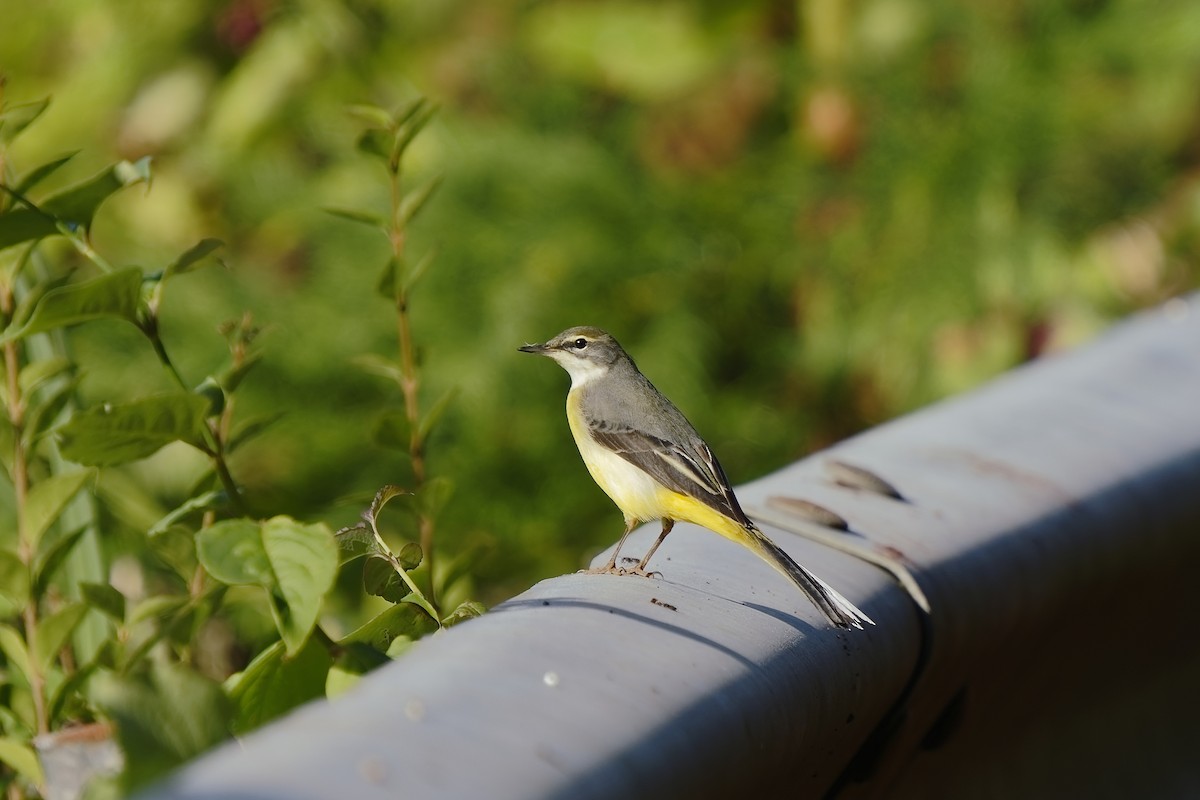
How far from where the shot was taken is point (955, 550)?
1.75 meters

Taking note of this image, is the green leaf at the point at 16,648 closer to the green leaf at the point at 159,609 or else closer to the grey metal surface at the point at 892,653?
the green leaf at the point at 159,609

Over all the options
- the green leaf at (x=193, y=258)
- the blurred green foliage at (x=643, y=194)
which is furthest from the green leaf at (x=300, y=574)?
the blurred green foliage at (x=643, y=194)

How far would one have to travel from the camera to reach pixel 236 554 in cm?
124

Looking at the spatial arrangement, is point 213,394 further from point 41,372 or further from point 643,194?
point 643,194

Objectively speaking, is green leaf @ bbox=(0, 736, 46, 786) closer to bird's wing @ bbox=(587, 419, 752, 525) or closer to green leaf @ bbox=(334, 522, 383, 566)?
green leaf @ bbox=(334, 522, 383, 566)

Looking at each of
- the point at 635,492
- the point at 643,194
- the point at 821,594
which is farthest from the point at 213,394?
the point at 643,194

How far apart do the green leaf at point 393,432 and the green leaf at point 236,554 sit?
378 mm

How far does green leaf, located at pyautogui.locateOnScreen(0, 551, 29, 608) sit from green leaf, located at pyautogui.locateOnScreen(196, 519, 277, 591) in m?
0.32

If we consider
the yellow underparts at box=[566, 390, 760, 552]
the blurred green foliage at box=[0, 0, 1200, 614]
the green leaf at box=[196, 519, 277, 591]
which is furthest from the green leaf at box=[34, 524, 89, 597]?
the blurred green foliage at box=[0, 0, 1200, 614]

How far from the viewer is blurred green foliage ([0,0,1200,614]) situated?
4.12m

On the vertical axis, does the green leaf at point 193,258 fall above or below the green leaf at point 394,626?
above

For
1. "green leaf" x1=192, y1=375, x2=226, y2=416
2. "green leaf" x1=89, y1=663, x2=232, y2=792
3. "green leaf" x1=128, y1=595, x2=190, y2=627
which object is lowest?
"green leaf" x1=128, y1=595, x2=190, y2=627

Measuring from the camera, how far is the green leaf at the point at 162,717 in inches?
39.0

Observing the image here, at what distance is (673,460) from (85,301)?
4.17 ft
